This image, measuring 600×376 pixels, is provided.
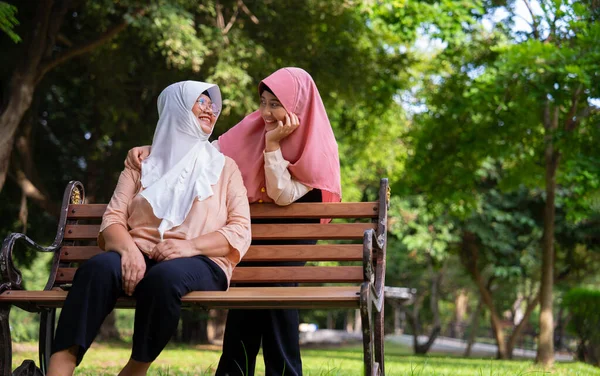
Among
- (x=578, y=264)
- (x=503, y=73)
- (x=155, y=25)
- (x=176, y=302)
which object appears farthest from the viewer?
(x=578, y=264)

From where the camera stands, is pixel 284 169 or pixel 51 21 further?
pixel 51 21

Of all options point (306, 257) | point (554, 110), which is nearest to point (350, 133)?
point (554, 110)

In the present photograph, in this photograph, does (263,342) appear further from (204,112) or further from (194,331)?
(194,331)

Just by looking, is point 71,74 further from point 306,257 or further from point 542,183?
point 306,257

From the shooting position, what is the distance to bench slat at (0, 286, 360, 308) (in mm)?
3441

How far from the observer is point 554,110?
42.4 feet

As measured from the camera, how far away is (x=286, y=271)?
4.27 metres

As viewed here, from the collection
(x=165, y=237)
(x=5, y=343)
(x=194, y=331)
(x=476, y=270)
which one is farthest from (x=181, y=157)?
(x=194, y=331)

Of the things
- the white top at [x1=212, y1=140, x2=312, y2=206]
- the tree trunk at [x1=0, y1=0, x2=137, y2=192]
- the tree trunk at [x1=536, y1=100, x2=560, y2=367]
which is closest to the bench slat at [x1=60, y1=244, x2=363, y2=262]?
the white top at [x1=212, y1=140, x2=312, y2=206]

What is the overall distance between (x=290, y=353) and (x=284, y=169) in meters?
0.98

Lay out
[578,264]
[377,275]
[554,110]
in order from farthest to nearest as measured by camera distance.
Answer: [578,264] → [554,110] → [377,275]

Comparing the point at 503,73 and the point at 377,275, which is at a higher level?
the point at 503,73

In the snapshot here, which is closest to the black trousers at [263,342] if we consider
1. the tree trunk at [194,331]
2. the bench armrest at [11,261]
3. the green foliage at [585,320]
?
the bench armrest at [11,261]

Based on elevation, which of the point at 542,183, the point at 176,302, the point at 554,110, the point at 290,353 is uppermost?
the point at 554,110
